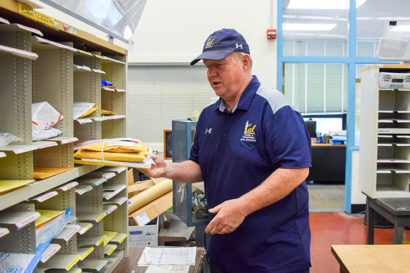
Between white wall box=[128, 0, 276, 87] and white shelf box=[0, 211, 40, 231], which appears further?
white wall box=[128, 0, 276, 87]

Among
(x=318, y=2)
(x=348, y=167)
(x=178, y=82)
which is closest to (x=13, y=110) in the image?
(x=178, y=82)

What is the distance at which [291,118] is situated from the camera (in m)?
1.44

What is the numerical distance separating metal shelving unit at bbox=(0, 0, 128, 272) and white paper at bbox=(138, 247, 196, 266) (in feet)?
0.47

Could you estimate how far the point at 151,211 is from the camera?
129 inches

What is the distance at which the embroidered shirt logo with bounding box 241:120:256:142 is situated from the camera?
4.86ft

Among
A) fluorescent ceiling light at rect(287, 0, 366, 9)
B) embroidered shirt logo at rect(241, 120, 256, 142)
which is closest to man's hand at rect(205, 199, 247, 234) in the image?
embroidered shirt logo at rect(241, 120, 256, 142)

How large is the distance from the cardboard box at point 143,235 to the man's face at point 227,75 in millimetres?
1853

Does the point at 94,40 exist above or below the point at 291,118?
above

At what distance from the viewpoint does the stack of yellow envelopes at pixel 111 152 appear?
1.55 meters

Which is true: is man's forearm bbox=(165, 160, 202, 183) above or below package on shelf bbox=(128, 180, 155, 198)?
above

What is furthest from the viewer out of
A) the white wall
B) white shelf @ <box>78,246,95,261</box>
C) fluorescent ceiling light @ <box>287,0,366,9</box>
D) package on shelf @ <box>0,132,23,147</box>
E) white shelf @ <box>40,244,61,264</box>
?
fluorescent ceiling light @ <box>287,0,366,9</box>

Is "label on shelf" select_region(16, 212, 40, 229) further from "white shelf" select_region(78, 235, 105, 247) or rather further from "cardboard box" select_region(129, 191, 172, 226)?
"cardboard box" select_region(129, 191, 172, 226)

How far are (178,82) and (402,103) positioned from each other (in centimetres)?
279

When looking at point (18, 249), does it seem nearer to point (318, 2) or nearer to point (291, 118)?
point (291, 118)
